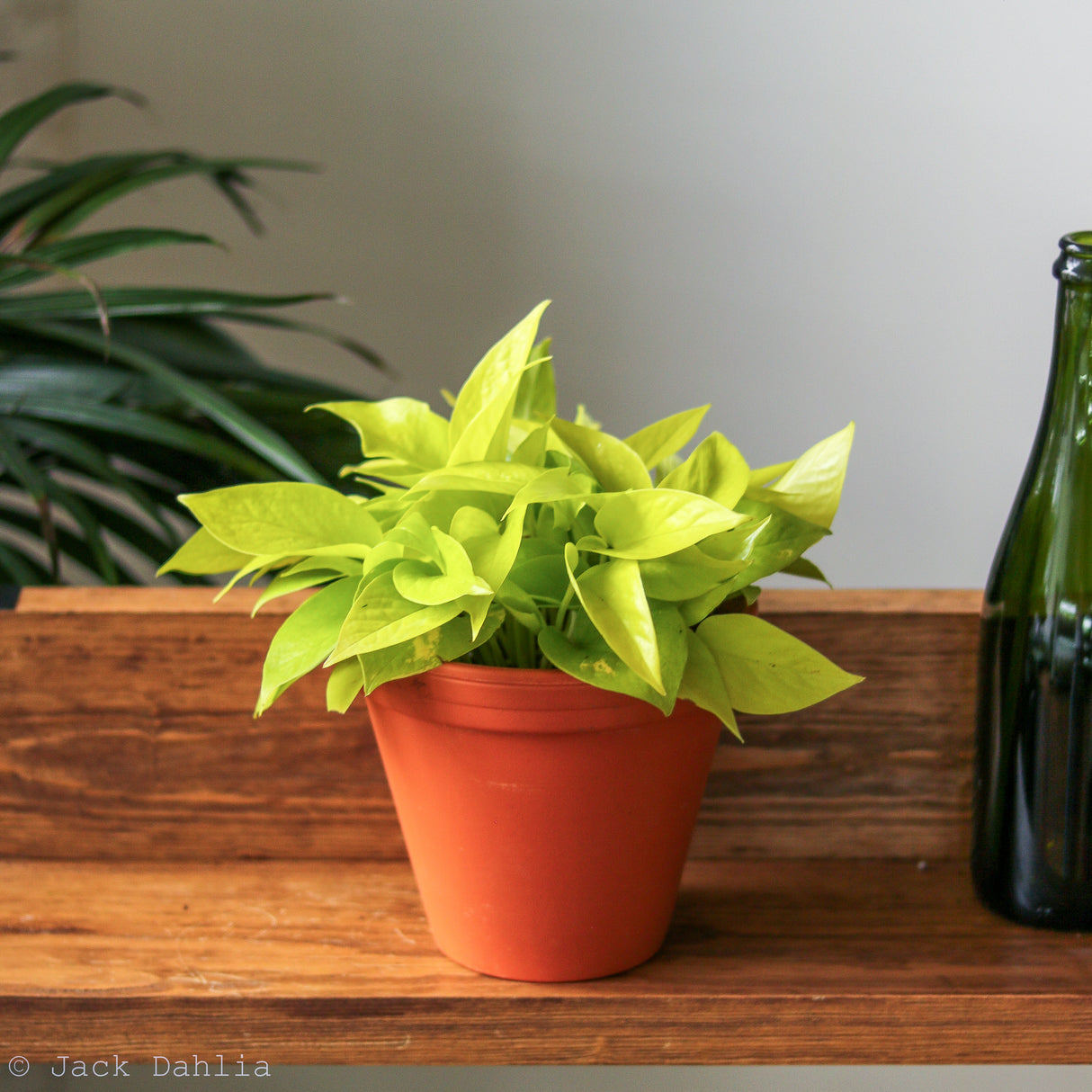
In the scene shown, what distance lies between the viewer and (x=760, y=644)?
452mm

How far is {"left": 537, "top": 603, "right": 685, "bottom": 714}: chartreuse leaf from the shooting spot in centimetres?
41

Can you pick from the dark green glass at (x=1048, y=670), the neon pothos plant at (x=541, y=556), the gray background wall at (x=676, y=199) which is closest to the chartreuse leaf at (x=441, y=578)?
the neon pothos plant at (x=541, y=556)

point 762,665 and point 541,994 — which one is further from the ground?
point 762,665

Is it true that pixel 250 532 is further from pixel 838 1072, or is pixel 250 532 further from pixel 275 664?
pixel 838 1072

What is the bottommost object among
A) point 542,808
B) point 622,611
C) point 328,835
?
point 328,835

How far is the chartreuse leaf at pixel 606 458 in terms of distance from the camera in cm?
44

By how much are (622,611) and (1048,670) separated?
0.25 metres

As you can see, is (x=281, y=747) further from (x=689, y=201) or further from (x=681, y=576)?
(x=689, y=201)

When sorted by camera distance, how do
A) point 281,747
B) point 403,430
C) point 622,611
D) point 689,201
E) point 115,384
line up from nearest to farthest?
point 622,611, point 403,430, point 281,747, point 115,384, point 689,201

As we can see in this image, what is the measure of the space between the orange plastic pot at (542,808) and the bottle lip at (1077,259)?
27 centimetres

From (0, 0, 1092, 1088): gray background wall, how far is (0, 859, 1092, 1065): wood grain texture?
3.13 ft

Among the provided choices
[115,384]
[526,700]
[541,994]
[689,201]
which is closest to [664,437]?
[526,700]

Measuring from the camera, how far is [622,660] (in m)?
0.41

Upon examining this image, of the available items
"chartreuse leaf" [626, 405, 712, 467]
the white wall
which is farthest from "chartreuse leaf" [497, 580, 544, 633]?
the white wall
